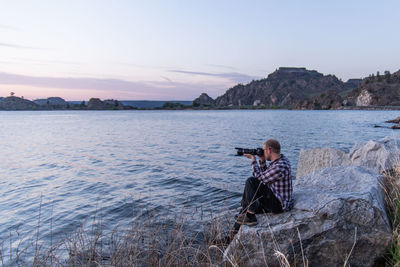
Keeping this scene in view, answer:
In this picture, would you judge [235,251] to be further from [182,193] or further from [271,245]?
[182,193]

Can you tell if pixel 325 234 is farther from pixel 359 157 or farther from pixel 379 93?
pixel 379 93

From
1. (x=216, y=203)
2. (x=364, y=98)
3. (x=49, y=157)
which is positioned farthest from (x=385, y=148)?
(x=364, y=98)

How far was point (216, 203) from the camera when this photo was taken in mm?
9430

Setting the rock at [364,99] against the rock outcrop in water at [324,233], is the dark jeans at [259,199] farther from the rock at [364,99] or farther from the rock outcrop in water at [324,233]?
the rock at [364,99]

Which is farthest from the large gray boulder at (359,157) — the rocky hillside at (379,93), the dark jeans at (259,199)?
the rocky hillside at (379,93)

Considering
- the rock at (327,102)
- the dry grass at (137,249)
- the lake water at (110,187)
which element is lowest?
the lake water at (110,187)

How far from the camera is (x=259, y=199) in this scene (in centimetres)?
521

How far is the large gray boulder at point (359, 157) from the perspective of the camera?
28.8ft

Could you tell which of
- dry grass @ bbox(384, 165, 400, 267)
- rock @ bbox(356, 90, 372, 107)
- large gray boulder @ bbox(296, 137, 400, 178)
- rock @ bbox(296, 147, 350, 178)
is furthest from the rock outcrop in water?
rock @ bbox(356, 90, 372, 107)

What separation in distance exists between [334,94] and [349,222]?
209m

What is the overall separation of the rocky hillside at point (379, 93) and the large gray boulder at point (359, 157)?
172480mm

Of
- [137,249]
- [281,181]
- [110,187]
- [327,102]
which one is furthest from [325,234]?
[327,102]

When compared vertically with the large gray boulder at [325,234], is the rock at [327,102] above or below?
above

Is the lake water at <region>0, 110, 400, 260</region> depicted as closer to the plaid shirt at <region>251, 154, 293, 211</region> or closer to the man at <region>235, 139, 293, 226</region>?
the man at <region>235, 139, 293, 226</region>
